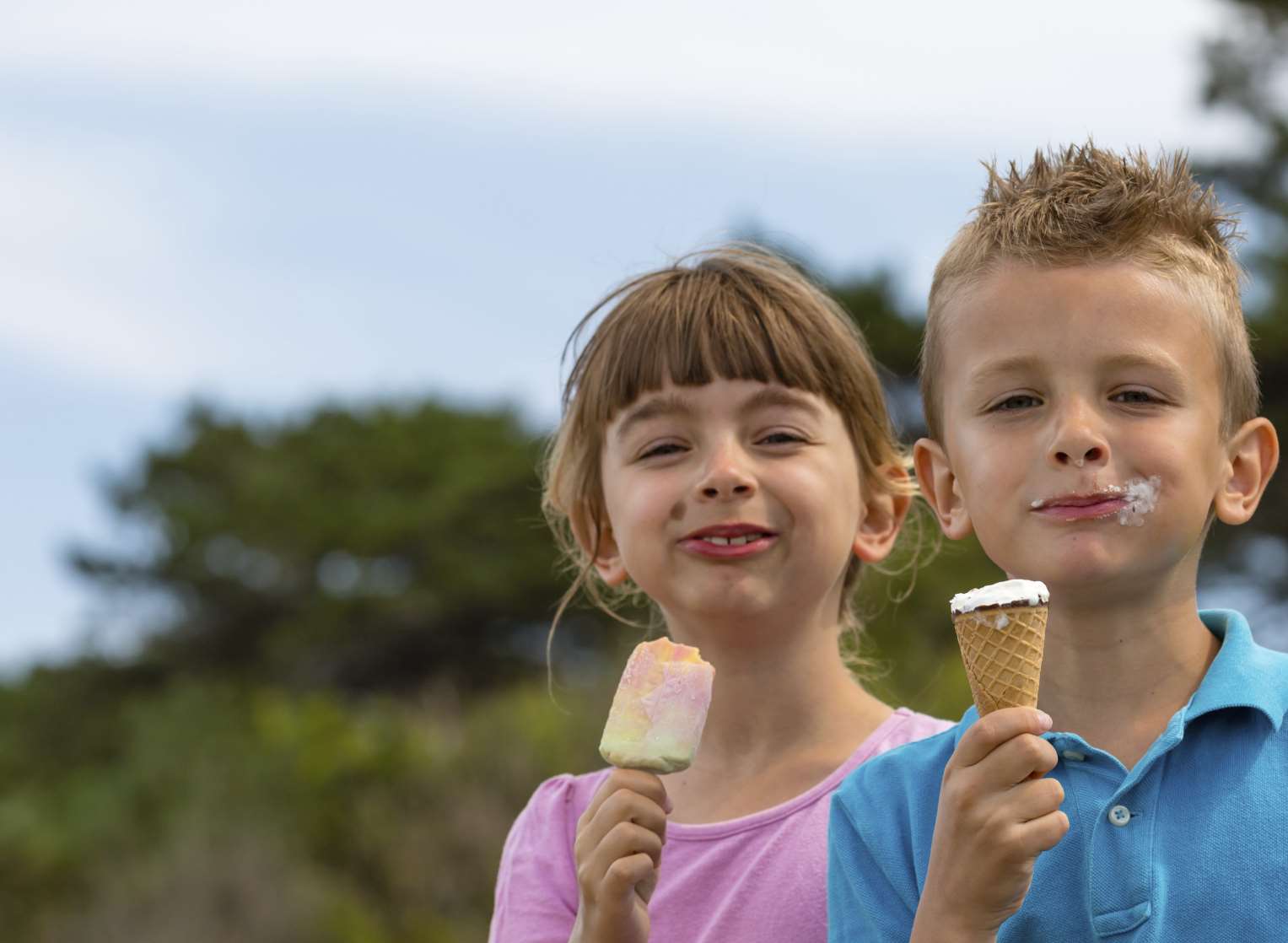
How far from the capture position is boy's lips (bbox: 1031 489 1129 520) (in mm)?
2736

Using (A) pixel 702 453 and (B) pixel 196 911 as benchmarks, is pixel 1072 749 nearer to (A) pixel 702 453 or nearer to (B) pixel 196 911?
(A) pixel 702 453

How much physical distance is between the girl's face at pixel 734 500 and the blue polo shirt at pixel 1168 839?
822mm

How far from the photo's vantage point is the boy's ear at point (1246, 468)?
2.92 metres

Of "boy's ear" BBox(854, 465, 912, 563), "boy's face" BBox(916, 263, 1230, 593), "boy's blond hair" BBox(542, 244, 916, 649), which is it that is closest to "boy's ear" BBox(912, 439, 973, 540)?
"boy's face" BBox(916, 263, 1230, 593)

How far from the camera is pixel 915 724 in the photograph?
12.5 feet

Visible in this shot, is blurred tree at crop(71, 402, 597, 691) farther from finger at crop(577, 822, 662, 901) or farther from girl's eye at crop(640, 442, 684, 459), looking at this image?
finger at crop(577, 822, 662, 901)

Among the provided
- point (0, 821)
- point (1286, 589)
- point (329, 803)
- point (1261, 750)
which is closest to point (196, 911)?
point (329, 803)

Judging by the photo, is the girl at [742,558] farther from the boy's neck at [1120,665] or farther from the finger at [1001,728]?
the finger at [1001,728]

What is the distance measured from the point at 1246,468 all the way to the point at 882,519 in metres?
1.27

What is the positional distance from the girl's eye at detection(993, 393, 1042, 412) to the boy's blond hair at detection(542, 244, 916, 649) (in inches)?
41.2

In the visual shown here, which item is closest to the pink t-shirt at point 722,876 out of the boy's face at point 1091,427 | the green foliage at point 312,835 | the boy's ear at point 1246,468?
the boy's face at point 1091,427

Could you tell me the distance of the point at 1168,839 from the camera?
2668mm

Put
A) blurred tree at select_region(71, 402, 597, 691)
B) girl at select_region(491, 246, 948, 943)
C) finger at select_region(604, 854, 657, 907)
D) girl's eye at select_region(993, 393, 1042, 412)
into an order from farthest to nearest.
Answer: blurred tree at select_region(71, 402, 597, 691) < girl at select_region(491, 246, 948, 943) < finger at select_region(604, 854, 657, 907) < girl's eye at select_region(993, 393, 1042, 412)

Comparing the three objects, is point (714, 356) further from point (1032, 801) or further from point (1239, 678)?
point (1032, 801)
